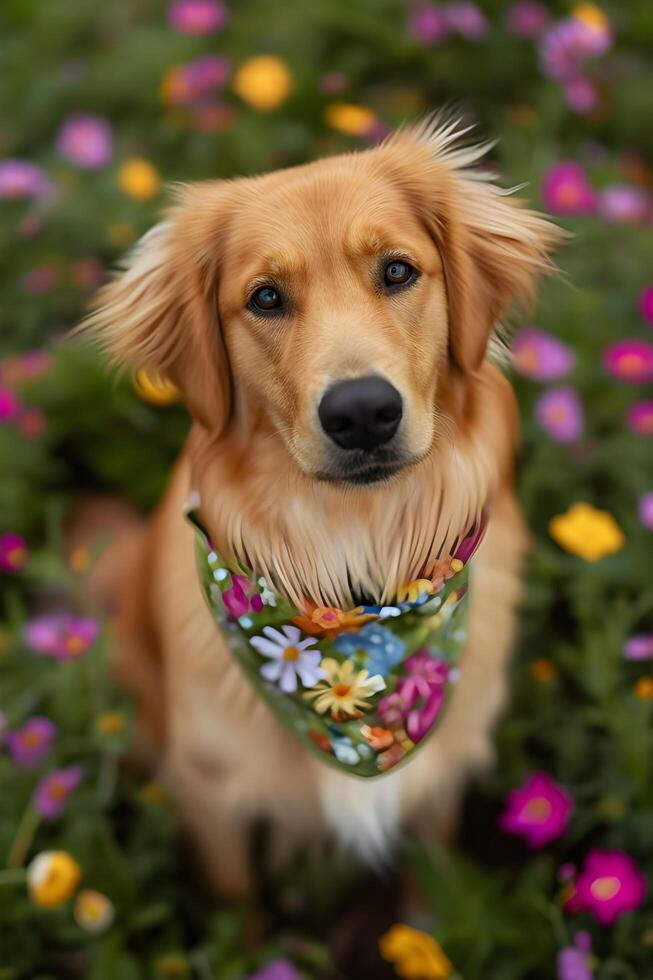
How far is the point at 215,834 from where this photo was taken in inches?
101

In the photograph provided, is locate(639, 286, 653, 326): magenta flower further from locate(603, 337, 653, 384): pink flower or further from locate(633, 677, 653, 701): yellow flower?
locate(633, 677, 653, 701): yellow flower

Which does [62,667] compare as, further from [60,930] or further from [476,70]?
[476,70]

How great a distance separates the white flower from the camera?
6.64ft

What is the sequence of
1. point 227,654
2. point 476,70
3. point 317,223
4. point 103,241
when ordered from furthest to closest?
point 476,70 → point 103,241 → point 227,654 → point 317,223

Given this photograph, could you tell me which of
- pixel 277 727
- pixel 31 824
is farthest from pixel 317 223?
pixel 31 824

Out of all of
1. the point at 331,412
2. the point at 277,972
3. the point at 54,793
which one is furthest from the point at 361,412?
the point at 277,972

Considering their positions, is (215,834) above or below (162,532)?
below

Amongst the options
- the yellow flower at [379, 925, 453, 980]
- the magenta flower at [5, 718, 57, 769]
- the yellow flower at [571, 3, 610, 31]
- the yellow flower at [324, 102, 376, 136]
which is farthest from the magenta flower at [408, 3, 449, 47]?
the yellow flower at [379, 925, 453, 980]

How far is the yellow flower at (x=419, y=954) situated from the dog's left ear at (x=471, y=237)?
4.30 feet

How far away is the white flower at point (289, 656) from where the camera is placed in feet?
6.64

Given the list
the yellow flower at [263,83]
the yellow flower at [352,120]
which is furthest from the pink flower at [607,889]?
the yellow flower at [263,83]

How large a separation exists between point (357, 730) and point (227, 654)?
409mm

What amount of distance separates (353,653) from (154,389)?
0.83 metres

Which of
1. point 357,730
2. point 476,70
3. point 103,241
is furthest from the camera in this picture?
point 476,70
